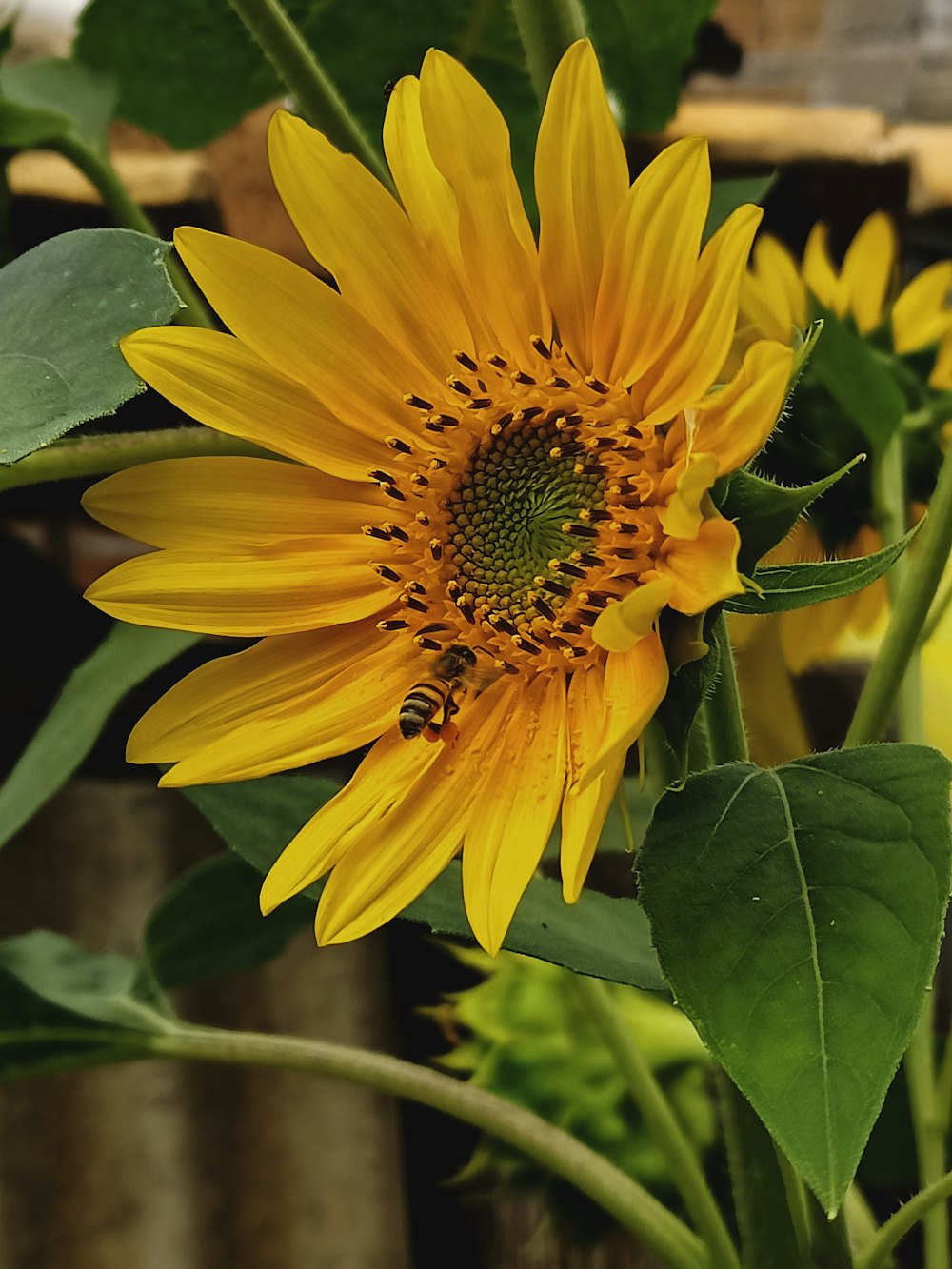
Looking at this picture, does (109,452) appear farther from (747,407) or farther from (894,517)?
(894,517)

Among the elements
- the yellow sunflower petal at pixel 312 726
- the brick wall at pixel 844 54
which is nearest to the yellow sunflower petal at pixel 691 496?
the yellow sunflower petal at pixel 312 726

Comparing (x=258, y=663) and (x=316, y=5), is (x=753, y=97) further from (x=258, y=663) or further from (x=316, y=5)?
(x=258, y=663)

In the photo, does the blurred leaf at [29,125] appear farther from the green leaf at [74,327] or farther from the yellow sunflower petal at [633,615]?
the yellow sunflower petal at [633,615]

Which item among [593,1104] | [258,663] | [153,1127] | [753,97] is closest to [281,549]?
[258,663]

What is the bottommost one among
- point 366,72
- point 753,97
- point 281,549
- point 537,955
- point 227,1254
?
point 227,1254

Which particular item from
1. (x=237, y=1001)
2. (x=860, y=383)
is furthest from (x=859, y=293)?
(x=237, y=1001)
